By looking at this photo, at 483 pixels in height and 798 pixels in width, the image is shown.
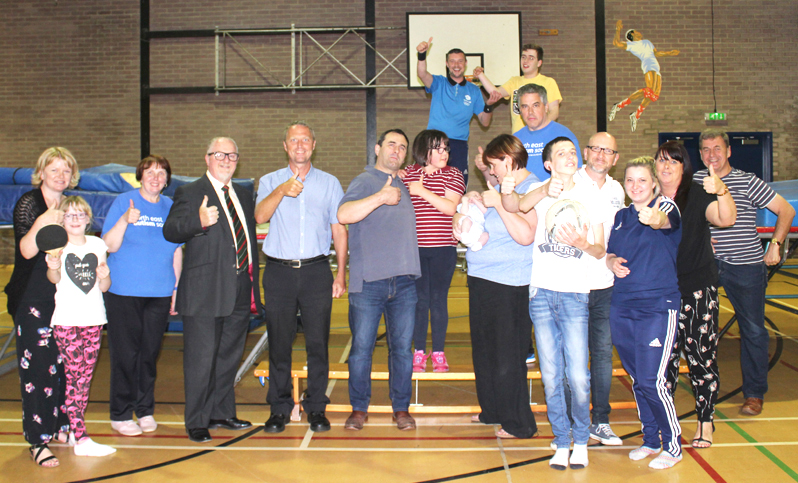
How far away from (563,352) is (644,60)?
9.51m

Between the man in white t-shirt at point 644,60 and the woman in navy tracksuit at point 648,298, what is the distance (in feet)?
28.4

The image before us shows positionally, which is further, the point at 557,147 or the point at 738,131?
the point at 738,131

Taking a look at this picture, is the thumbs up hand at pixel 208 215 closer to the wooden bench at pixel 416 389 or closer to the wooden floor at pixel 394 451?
the wooden bench at pixel 416 389

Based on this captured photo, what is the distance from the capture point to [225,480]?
283 cm

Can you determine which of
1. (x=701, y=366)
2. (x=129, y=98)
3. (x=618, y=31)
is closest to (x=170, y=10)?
(x=129, y=98)

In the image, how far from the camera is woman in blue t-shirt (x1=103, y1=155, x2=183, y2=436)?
335cm

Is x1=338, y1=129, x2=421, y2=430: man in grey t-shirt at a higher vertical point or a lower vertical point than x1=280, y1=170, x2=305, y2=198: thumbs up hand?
lower

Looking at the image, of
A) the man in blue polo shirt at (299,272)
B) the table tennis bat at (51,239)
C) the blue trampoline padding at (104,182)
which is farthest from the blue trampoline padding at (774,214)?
the blue trampoline padding at (104,182)

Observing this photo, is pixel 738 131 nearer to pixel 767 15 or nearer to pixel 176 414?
pixel 767 15

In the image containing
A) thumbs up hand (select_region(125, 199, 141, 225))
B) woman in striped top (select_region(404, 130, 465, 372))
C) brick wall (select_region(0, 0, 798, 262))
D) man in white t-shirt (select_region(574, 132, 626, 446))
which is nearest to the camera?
man in white t-shirt (select_region(574, 132, 626, 446))

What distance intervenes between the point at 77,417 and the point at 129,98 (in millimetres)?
9619

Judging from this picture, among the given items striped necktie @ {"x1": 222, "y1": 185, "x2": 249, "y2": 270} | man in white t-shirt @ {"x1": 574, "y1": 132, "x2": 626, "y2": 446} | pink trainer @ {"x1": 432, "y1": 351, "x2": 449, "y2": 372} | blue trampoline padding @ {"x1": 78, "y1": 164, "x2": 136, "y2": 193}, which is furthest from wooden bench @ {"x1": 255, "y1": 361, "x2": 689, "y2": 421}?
blue trampoline padding @ {"x1": 78, "y1": 164, "x2": 136, "y2": 193}

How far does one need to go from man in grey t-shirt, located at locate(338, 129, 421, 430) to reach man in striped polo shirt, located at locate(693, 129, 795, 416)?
194cm

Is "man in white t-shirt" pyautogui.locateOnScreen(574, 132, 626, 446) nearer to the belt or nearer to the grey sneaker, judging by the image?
the grey sneaker
